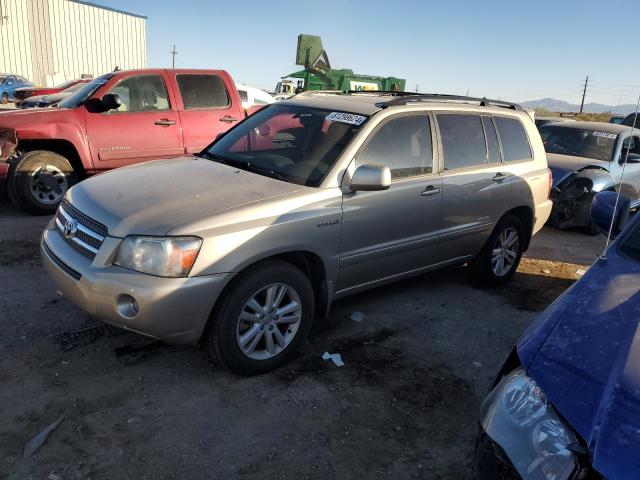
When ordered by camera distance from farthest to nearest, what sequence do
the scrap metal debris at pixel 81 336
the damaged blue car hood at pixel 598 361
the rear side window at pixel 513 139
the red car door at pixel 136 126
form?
the red car door at pixel 136 126
the rear side window at pixel 513 139
the scrap metal debris at pixel 81 336
the damaged blue car hood at pixel 598 361

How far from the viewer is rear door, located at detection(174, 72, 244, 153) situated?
288 inches

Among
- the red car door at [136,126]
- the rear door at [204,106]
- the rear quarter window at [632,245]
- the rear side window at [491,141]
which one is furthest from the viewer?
the rear door at [204,106]

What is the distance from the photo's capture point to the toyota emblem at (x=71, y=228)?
11.0 ft

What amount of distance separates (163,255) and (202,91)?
17.0 ft

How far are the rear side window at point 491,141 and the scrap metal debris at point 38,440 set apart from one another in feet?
13.3

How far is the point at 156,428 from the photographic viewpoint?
291cm

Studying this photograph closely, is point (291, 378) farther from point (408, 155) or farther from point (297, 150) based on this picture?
point (408, 155)

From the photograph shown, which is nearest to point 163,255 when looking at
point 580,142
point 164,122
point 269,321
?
point 269,321

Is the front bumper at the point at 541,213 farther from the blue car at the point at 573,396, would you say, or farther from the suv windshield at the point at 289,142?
the blue car at the point at 573,396

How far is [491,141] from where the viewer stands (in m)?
4.93

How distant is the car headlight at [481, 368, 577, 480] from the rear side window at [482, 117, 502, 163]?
3292 mm

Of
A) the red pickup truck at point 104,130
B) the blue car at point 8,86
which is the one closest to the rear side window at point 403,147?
the red pickup truck at point 104,130

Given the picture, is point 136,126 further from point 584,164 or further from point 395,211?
point 584,164

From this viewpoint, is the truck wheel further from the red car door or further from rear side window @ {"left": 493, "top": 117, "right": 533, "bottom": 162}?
rear side window @ {"left": 493, "top": 117, "right": 533, "bottom": 162}
